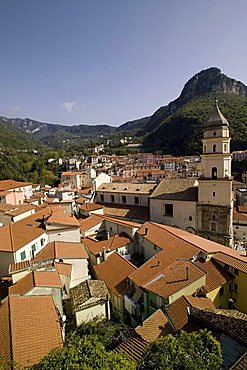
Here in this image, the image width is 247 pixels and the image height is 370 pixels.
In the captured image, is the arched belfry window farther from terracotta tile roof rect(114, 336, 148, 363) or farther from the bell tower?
terracotta tile roof rect(114, 336, 148, 363)

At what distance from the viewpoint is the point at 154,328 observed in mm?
13258

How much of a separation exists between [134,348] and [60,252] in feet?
38.3

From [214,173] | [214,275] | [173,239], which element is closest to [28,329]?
[214,275]

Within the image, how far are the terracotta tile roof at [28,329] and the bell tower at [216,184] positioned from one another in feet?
69.3

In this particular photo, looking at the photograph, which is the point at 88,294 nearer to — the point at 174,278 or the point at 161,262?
the point at 174,278

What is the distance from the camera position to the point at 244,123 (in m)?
100

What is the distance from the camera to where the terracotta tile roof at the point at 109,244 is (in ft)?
84.1

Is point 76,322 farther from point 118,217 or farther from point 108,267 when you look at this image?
point 118,217

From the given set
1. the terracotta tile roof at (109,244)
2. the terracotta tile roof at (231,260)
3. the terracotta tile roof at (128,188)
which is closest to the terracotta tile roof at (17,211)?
the terracotta tile roof at (109,244)

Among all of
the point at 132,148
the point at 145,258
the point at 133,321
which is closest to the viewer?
the point at 133,321

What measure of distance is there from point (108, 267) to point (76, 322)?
6.53 meters

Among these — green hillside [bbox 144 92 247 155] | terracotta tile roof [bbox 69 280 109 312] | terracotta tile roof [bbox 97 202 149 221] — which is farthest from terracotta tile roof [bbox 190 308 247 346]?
green hillside [bbox 144 92 247 155]

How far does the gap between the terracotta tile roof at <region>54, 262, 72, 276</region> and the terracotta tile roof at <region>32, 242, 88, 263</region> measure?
623 millimetres

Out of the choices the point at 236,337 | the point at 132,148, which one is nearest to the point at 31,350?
the point at 236,337
